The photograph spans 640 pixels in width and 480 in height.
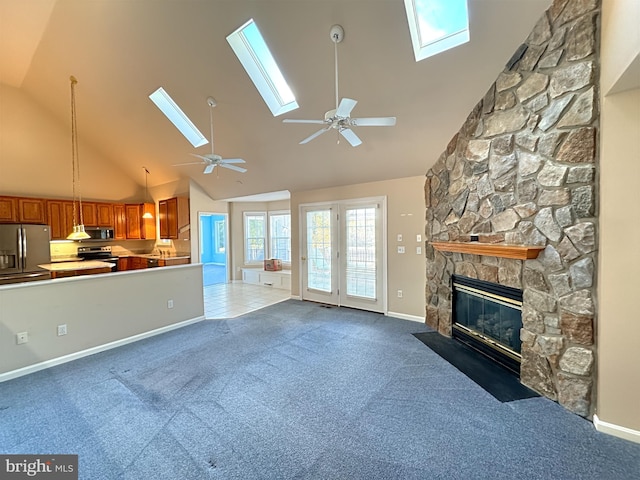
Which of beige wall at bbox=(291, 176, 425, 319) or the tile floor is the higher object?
beige wall at bbox=(291, 176, 425, 319)

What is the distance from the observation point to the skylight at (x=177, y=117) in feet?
14.8

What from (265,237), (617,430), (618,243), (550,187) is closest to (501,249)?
(550,187)

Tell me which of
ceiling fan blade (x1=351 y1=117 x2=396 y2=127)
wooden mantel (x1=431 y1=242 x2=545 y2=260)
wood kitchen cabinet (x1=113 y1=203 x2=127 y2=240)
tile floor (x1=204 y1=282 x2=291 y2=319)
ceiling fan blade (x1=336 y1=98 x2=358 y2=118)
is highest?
ceiling fan blade (x1=336 y1=98 x2=358 y2=118)

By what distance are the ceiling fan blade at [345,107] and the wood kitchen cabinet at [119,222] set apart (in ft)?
23.2

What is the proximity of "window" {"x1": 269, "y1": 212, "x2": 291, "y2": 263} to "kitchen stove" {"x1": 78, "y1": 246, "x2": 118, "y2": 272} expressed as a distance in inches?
155

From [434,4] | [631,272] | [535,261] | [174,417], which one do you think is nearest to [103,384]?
[174,417]

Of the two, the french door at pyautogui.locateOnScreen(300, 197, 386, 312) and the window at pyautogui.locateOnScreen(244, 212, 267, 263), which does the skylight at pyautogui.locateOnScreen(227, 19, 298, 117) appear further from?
the window at pyautogui.locateOnScreen(244, 212, 267, 263)

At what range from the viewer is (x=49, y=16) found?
141 inches

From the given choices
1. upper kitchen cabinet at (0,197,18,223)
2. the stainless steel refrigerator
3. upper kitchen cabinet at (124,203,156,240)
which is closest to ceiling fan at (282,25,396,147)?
the stainless steel refrigerator

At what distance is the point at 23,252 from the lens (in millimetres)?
5012

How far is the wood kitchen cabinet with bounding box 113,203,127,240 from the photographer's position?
22.7 feet

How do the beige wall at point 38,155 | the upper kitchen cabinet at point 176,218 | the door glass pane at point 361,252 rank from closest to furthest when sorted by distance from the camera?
the door glass pane at point 361,252, the beige wall at point 38,155, the upper kitchen cabinet at point 176,218

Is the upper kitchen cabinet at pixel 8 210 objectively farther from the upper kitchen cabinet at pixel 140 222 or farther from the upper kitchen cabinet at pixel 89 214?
the upper kitchen cabinet at pixel 140 222

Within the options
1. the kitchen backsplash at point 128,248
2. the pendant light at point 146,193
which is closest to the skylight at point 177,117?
the pendant light at point 146,193
